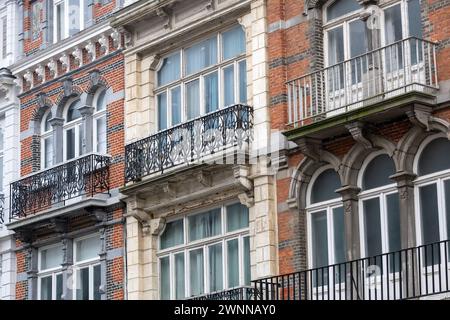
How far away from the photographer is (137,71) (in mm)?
31406

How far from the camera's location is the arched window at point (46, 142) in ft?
112

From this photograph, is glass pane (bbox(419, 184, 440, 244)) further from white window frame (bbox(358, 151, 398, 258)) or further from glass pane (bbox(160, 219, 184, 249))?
glass pane (bbox(160, 219, 184, 249))

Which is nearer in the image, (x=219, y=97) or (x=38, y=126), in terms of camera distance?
(x=219, y=97)

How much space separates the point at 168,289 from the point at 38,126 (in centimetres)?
684

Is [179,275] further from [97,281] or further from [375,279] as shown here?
[375,279]

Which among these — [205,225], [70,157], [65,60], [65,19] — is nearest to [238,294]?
[205,225]

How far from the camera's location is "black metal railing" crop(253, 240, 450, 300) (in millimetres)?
23703

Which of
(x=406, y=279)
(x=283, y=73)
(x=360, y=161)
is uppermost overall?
(x=283, y=73)

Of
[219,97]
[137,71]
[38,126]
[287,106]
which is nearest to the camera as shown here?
[287,106]

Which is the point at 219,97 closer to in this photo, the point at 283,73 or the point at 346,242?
the point at 283,73

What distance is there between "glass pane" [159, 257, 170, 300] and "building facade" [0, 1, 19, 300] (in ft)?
17.7

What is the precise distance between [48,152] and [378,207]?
11.6m

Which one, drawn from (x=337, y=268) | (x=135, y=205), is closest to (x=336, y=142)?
(x=337, y=268)

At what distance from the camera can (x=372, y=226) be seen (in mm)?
25406
